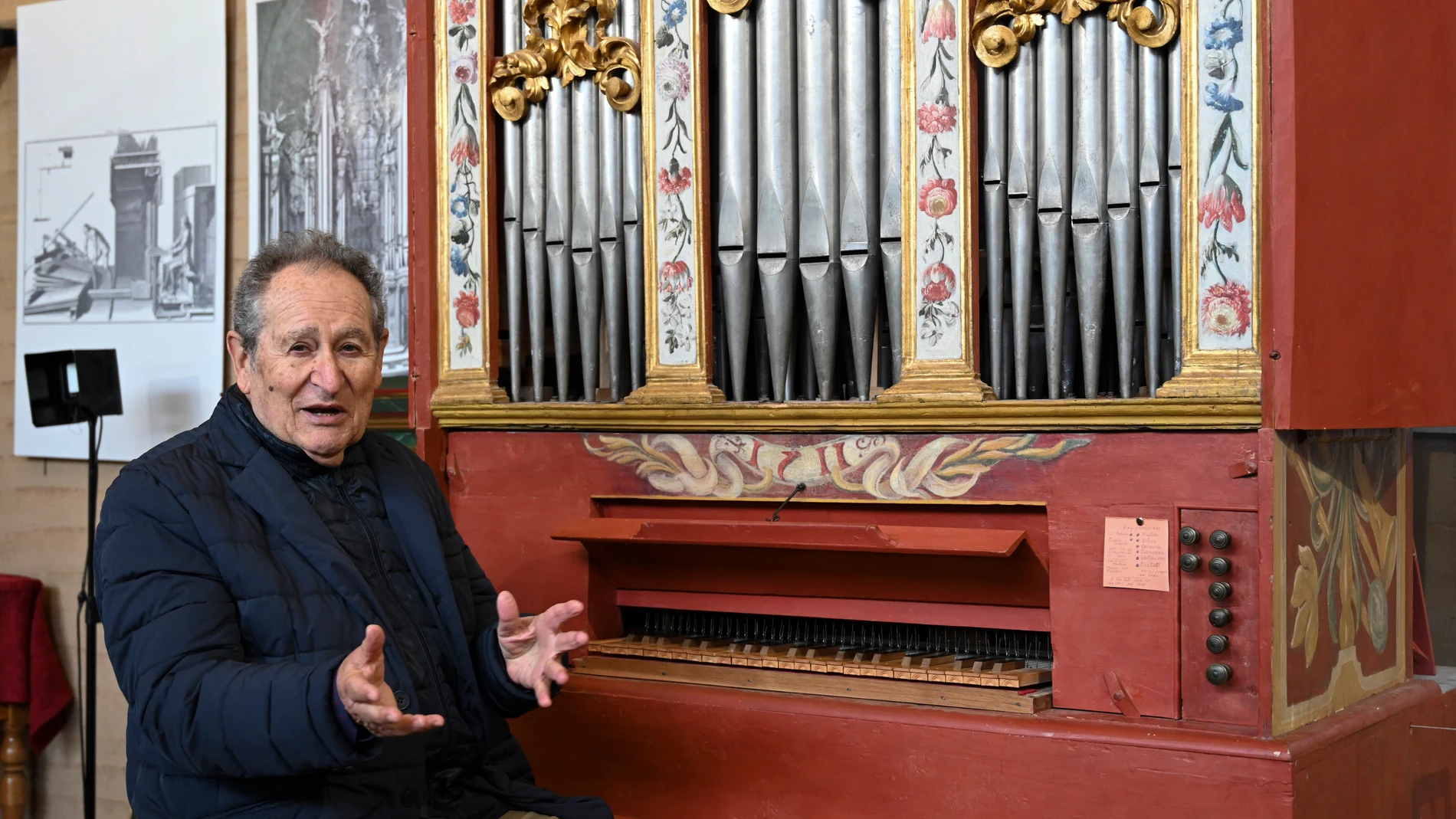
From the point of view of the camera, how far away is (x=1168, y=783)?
259 centimetres

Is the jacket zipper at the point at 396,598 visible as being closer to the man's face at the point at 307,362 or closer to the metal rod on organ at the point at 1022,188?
the man's face at the point at 307,362

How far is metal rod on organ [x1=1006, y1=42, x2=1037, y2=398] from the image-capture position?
2.87m

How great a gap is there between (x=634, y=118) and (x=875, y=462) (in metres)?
1.08

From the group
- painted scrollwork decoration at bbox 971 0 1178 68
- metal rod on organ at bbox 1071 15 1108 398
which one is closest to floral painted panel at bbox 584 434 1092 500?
metal rod on organ at bbox 1071 15 1108 398

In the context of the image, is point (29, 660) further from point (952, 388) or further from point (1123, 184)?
point (1123, 184)

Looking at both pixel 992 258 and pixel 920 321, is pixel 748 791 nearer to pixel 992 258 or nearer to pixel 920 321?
pixel 920 321

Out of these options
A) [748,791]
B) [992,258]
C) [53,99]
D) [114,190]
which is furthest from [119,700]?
[992,258]

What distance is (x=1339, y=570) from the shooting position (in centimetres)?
286

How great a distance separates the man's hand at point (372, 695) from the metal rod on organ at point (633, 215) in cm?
150

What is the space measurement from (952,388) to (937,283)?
231mm

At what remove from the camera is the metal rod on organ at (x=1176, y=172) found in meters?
2.71

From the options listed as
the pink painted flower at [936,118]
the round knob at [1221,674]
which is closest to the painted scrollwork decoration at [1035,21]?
the pink painted flower at [936,118]

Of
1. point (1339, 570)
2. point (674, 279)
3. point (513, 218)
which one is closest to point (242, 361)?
point (674, 279)

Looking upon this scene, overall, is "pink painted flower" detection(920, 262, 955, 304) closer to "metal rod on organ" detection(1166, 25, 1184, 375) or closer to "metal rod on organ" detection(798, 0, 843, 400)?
"metal rod on organ" detection(798, 0, 843, 400)
